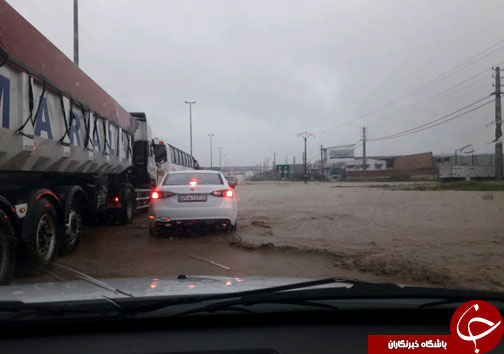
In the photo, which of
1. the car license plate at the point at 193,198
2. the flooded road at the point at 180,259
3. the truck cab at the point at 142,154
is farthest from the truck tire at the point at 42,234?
the truck cab at the point at 142,154

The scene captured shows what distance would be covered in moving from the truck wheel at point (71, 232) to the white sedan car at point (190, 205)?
1.60 m

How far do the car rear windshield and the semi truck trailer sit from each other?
4.64ft

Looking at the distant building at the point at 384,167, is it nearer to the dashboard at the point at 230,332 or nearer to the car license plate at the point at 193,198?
the car license plate at the point at 193,198

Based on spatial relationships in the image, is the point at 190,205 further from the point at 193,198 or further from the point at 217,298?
the point at 217,298

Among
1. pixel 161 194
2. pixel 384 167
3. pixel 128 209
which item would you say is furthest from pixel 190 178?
pixel 384 167

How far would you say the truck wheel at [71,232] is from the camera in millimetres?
6508

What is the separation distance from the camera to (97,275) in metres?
5.66

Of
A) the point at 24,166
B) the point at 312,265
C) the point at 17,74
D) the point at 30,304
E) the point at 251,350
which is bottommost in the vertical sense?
the point at 312,265

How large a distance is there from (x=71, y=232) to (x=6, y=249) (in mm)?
2406

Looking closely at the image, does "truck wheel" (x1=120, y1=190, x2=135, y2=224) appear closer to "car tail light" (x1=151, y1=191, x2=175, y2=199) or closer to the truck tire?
"car tail light" (x1=151, y1=191, x2=175, y2=199)

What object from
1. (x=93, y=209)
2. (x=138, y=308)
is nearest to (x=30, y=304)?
(x=138, y=308)

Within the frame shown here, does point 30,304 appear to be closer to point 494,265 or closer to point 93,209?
point 494,265

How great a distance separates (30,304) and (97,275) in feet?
12.0

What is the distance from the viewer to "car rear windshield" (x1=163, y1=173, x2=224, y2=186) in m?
8.92
